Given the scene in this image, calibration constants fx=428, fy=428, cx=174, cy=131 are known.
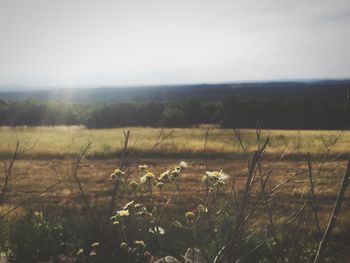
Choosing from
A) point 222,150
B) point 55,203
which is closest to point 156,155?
point 222,150

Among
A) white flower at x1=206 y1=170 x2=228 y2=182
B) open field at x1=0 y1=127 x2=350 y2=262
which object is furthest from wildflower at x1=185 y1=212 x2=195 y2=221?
open field at x1=0 y1=127 x2=350 y2=262

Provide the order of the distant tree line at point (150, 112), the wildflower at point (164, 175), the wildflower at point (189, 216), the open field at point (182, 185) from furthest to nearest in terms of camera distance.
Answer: the distant tree line at point (150, 112), the open field at point (182, 185), the wildflower at point (164, 175), the wildflower at point (189, 216)

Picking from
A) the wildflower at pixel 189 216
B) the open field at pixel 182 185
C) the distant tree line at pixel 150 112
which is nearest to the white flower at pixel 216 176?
the wildflower at pixel 189 216

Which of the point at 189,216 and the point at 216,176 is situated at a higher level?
the point at 216,176

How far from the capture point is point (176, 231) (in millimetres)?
5488

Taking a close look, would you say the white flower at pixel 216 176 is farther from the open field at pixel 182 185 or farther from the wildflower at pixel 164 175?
the open field at pixel 182 185

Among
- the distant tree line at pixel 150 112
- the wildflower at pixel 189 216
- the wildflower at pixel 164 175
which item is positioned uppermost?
the wildflower at pixel 164 175

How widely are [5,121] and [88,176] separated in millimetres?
64754

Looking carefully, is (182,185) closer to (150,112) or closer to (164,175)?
(164,175)

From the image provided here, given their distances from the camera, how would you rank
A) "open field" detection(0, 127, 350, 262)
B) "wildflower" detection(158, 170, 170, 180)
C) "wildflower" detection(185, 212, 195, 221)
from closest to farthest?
"wildflower" detection(185, 212, 195, 221) < "wildflower" detection(158, 170, 170, 180) < "open field" detection(0, 127, 350, 262)

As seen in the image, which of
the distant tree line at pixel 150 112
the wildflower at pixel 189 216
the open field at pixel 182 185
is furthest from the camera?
the distant tree line at pixel 150 112

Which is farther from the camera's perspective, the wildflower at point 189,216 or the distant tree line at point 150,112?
the distant tree line at point 150,112

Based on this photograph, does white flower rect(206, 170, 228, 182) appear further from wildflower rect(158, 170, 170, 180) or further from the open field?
the open field

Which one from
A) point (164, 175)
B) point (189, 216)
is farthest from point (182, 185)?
point (189, 216)
